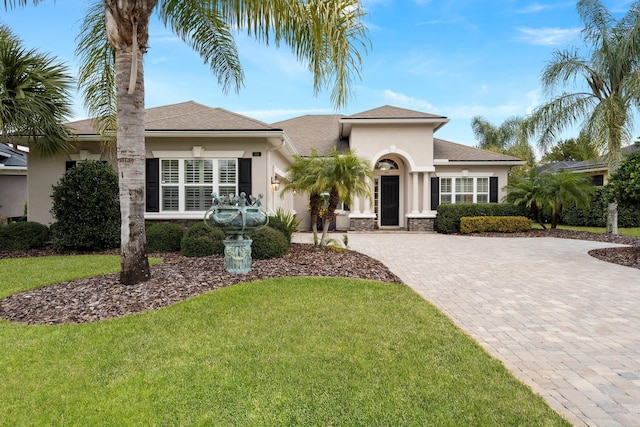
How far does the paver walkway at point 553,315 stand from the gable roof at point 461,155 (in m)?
7.97

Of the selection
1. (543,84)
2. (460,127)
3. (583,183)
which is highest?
(460,127)

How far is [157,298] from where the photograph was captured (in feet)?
17.7

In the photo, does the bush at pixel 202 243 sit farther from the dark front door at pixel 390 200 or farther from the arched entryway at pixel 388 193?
the dark front door at pixel 390 200

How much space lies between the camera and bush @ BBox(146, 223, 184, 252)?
10.1m

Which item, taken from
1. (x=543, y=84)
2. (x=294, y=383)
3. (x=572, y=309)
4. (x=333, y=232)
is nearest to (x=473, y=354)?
(x=294, y=383)

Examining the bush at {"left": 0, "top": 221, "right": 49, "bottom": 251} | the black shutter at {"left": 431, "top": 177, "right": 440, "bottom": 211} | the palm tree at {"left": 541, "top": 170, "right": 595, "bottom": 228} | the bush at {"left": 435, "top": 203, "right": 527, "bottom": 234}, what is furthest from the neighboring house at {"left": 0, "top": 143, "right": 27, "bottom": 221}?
the palm tree at {"left": 541, "top": 170, "right": 595, "bottom": 228}

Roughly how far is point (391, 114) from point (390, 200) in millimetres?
4658

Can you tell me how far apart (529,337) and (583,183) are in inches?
611

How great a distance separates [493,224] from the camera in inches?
653

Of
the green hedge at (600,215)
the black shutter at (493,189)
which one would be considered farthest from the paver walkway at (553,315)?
Answer: the green hedge at (600,215)

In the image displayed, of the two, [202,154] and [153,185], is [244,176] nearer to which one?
[202,154]

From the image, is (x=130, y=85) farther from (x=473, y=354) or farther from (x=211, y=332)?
(x=473, y=354)

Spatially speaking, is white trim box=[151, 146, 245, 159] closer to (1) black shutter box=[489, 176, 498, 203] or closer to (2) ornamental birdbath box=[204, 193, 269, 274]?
(2) ornamental birdbath box=[204, 193, 269, 274]

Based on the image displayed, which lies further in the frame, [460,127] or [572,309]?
[460,127]
